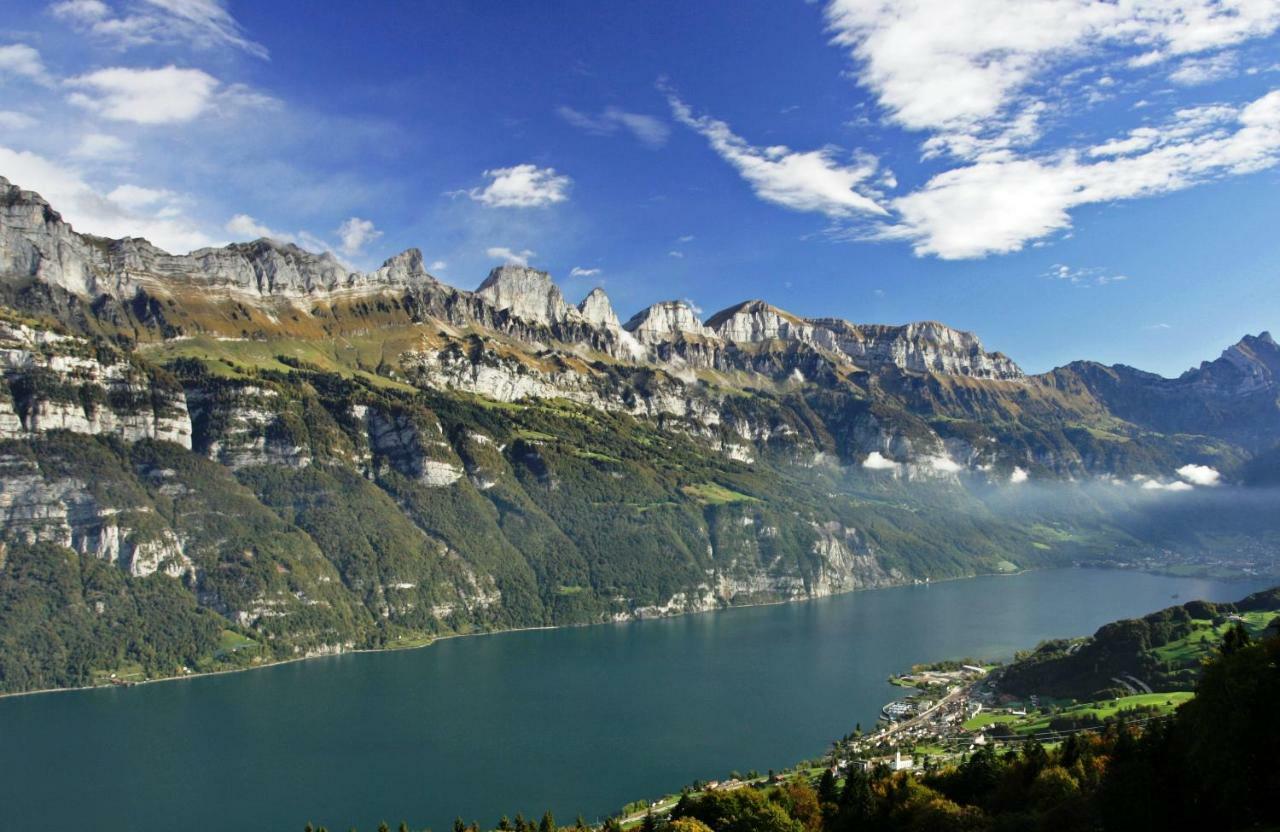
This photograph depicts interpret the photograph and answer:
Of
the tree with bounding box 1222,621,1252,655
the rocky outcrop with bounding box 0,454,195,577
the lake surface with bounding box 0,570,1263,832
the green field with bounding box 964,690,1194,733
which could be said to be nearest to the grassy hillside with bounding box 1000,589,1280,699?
the green field with bounding box 964,690,1194,733

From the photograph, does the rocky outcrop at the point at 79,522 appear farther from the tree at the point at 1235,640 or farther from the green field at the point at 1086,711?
the tree at the point at 1235,640

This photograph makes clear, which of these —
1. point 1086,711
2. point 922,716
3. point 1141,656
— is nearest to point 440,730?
point 922,716

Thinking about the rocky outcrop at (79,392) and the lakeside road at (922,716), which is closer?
the lakeside road at (922,716)

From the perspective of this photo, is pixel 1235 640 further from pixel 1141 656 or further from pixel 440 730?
pixel 440 730

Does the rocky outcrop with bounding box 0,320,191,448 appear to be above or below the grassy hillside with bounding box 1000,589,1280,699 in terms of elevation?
above

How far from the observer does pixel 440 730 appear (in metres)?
108

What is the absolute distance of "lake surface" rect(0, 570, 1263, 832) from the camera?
278ft

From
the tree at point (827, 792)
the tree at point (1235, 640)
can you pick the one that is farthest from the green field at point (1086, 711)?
the tree at point (1235, 640)

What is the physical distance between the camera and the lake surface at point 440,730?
84.9 metres

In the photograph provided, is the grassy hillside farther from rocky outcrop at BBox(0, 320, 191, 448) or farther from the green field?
rocky outcrop at BBox(0, 320, 191, 448)

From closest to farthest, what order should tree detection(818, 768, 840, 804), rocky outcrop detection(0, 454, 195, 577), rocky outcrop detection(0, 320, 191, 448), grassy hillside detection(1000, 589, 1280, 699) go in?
1. tree detection(818, 768, 840, 804)
2. grassy hillside detection(1000, 589, 1280, 699)
3. rocky outcrop detection(0, 454, 195, 577)
4. rocky outcrop detection(0, 320, 191, 448)

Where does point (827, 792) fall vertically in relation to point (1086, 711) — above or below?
above

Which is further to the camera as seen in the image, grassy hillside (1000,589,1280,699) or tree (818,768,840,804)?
grassy hillside (1000,589,1280,699)

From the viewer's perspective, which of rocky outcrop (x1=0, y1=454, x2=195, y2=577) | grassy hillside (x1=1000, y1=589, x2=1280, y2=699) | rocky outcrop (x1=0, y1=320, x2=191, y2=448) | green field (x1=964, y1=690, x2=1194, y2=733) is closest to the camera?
green field (x1=964, y1=690, x2=1194, y2=733)
